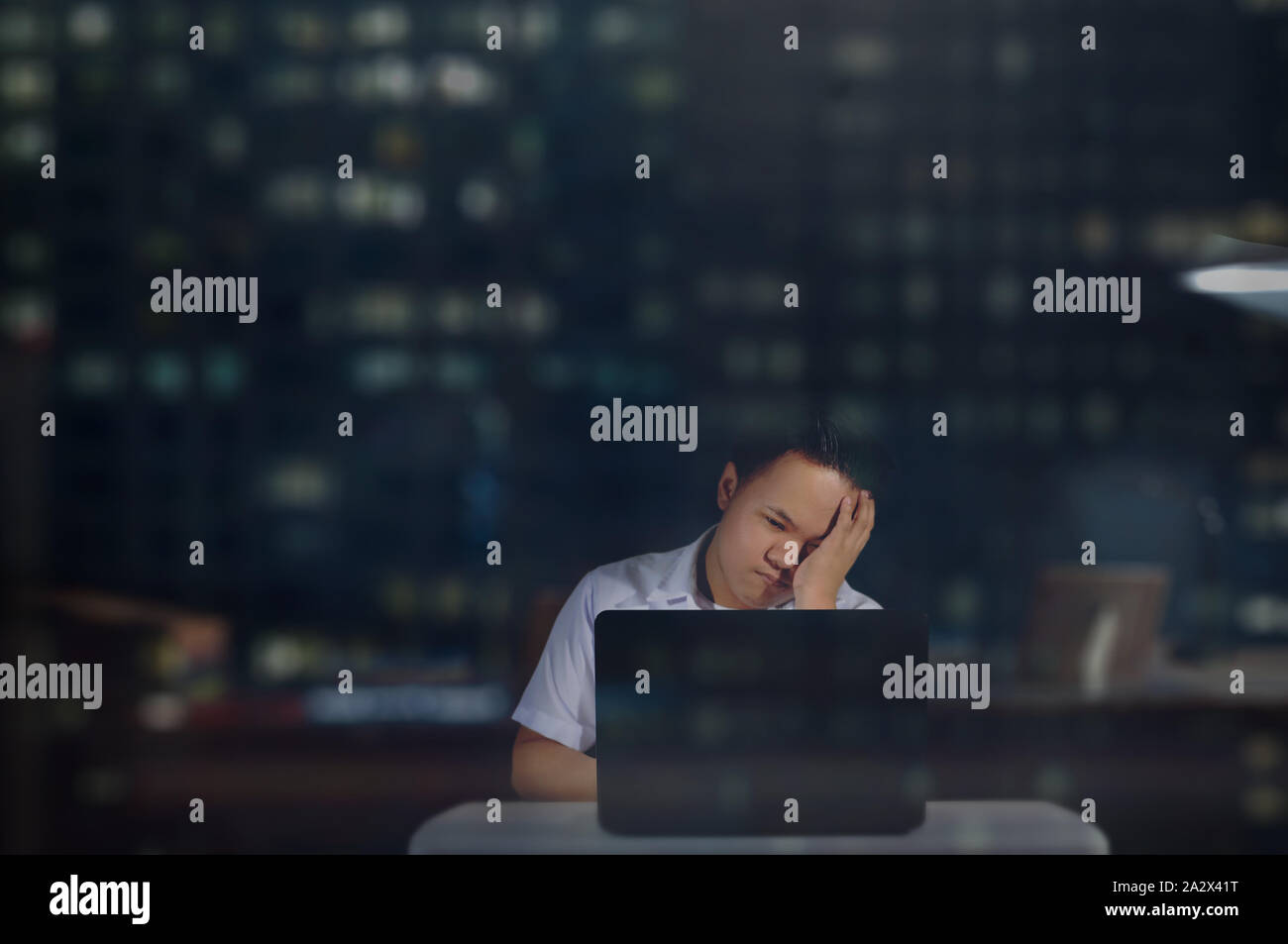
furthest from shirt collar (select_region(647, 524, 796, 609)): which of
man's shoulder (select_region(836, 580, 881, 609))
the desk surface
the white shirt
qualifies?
the desk surface

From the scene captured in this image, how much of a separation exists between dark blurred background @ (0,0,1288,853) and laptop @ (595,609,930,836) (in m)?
0.17

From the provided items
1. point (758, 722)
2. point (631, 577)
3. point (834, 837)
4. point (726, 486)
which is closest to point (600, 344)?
point (726, 486)

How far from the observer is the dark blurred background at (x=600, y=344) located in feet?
6.94

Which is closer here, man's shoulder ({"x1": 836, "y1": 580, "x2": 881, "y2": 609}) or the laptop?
the laptop

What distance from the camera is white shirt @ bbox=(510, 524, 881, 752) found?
210cm

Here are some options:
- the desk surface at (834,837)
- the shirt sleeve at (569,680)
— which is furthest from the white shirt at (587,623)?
the desk surface at (834,837)

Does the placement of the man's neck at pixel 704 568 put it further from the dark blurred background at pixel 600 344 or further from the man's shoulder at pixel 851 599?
the man's shoulder at pixel 851 599

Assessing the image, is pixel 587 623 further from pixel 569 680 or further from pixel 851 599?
pixel 851 599

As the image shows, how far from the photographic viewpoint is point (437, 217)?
2123 millimetres

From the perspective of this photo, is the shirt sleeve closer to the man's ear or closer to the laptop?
the laptop

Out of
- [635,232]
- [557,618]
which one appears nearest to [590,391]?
[635,232]

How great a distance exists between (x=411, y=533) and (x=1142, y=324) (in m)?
1.74

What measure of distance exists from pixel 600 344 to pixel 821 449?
56cm
